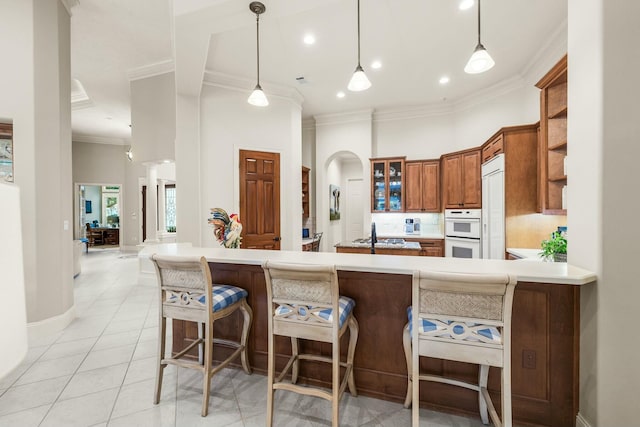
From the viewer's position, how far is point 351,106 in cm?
605

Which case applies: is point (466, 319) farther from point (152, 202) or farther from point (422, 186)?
point (152, 202)

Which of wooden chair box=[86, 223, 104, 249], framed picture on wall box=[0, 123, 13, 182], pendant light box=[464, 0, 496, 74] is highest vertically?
pendant light box=[464, 0, 496, 74]

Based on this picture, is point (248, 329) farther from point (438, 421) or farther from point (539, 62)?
point (539, 62)

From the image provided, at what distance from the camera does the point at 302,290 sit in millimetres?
1735

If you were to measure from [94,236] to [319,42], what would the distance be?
1207 centimetres

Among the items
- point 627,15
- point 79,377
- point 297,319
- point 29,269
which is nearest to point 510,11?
point 627,15

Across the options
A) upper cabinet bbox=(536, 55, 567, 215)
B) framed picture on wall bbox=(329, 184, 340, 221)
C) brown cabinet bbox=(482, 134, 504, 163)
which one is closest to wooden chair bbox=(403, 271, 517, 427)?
upper cabinet bbox=(536, 55, 567, 215)

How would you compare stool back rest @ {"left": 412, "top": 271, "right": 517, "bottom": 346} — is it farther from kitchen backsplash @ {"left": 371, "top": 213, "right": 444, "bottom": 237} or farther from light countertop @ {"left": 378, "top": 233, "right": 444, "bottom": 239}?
kitchen backsplash @ {"left": 371, "top": 213, "right": 444, "bottom": 237}

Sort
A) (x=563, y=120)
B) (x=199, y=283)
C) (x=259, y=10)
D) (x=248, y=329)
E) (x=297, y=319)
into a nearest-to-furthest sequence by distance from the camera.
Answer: (x=297, y=319)
(x=199, y=283)
(x=248, y=329)
(x=259, y=10)
(x=563, y=120)

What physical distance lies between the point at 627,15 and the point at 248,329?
9.73ft

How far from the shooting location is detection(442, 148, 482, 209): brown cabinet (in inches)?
189

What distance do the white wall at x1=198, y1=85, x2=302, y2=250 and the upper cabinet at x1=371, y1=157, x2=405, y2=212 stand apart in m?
1.84

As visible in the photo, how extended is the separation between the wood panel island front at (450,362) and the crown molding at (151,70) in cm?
424

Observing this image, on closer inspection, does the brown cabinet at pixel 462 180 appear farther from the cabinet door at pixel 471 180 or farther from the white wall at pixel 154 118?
the white wall at pixel 154 118
